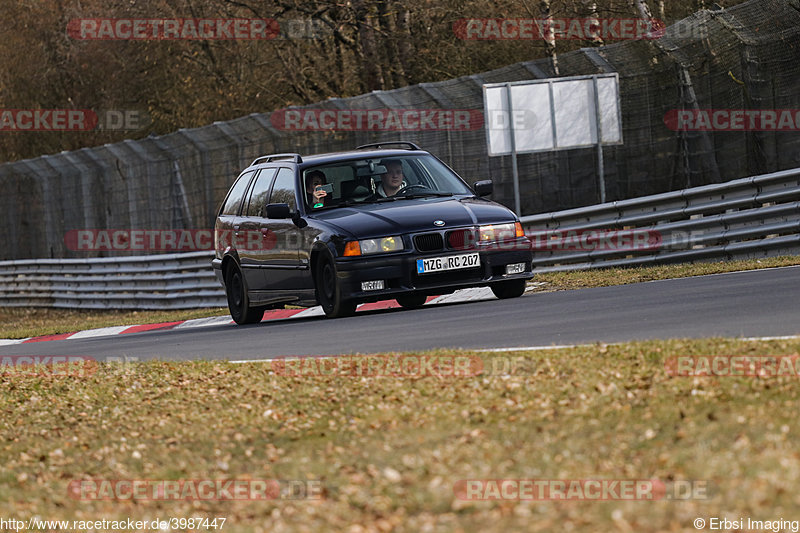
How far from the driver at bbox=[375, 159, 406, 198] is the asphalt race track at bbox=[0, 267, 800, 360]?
1261 millimetres

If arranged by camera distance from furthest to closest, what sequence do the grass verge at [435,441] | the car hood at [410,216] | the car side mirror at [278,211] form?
the car side mirror at [278,211] < the car hood at [410,216] < the grass verge at [435,441]

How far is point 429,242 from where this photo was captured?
13.0 meters

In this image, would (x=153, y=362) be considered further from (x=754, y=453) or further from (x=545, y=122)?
(x=545, y=122)

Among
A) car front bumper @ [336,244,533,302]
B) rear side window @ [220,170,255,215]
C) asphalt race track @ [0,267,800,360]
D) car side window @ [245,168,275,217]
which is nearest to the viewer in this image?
asphalt race track @ [0,267,800,360]

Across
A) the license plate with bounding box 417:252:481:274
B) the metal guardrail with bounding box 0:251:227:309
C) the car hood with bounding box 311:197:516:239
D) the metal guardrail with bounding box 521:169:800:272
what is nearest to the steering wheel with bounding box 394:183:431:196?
the car hood with bounding box 311:197:516:239

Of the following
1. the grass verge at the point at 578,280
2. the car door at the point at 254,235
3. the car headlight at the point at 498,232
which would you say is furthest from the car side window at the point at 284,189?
the grass verge at the point at 578,280

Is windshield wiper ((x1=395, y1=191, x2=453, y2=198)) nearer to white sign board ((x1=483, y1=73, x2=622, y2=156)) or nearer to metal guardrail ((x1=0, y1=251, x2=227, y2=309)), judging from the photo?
white sign board ((x1=483, y1=73, x2=622, y2=156))

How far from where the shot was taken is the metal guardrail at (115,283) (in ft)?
78.4

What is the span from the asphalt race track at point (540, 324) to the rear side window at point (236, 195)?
153 centimetres

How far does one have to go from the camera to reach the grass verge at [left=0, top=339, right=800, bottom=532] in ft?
16.5

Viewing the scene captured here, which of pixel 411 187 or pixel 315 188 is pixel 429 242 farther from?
pixel 315 188

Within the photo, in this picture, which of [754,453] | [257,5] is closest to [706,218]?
[754,453]

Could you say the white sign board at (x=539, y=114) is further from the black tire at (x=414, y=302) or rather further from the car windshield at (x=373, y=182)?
the car windshield at (x=373, y=182)

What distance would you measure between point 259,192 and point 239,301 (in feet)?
4.57
